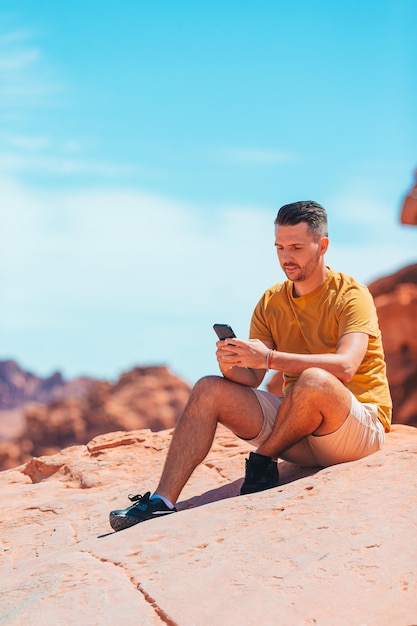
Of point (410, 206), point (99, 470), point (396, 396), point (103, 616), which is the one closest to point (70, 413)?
point (396, 396)

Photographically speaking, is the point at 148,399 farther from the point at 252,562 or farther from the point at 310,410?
the point at 252,562

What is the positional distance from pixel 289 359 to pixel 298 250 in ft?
2.31

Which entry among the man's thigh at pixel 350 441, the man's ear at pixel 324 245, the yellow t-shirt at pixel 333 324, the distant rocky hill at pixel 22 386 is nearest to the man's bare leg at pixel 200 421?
the man's thigh at pixel 350 441

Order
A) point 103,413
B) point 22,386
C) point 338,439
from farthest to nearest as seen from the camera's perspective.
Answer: point 22,386, point 103,413, point 338,439

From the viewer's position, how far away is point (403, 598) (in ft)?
9.84

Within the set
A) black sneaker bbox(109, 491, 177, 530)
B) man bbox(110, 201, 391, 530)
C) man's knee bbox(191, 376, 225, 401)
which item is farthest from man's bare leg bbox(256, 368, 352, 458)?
black sneaker bbox(109, 491, 177, 530)

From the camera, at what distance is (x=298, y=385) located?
443 centimetres

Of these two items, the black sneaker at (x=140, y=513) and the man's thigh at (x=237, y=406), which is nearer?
the black sneaker at (x=140, y=513)

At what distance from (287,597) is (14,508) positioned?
3.38 meters

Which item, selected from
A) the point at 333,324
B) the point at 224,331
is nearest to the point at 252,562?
the point at 224,331

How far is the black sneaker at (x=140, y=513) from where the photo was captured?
441 centimetres

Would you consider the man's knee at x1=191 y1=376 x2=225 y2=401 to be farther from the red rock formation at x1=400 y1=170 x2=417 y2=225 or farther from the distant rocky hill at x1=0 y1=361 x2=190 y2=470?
the distant rocky hill at x1=0 y1=361 x2=190 y2=470

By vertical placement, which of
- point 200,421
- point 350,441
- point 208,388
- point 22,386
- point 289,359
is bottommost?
point 22,386

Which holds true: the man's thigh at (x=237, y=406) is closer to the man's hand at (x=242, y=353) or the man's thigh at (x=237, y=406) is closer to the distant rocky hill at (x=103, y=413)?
the man's hand at (x=242, y=353)
